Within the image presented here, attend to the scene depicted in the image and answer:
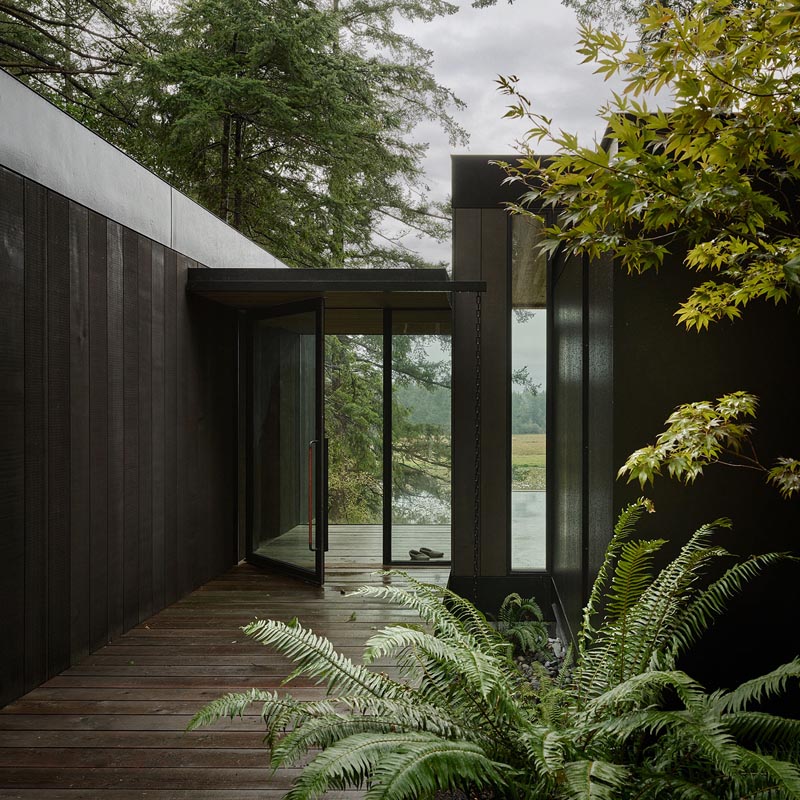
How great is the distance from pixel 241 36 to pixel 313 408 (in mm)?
6333

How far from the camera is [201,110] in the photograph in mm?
8711

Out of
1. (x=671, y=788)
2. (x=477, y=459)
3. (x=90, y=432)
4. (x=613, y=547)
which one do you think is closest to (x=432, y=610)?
(x=613, y=547)

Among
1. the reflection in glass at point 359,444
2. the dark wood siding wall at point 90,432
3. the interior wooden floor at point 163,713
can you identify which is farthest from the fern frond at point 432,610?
the reflection in glass at point 359,444

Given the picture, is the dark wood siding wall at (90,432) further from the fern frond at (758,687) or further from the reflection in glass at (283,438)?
the fern frond at (758,687)

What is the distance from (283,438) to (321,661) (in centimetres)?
353

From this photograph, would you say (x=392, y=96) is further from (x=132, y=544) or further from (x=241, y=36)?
(x=132, y=544)

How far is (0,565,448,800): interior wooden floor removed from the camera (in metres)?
2.37

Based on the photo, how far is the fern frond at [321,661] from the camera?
216 cm

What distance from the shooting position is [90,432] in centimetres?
357

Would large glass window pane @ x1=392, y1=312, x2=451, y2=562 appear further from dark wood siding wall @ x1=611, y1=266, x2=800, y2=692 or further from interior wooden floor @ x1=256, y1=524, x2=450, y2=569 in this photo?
dark wood siding wall @ x1=611, y1=266, x2=800, y2=692

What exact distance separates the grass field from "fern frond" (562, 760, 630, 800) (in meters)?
3.43

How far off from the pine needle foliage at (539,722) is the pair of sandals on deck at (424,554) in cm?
336

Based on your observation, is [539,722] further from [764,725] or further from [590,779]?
[764,725]

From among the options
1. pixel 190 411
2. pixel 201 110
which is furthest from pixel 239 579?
pixel 201 110
